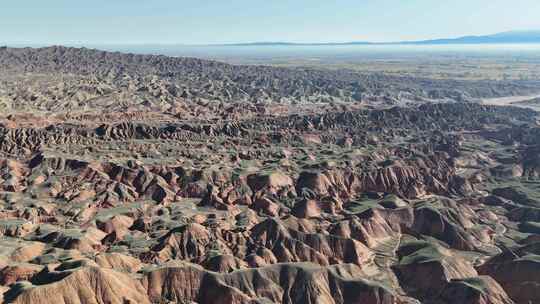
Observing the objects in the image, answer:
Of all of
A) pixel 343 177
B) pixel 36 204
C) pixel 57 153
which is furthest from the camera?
pixel 57 153

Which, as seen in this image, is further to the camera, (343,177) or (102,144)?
(102,144)

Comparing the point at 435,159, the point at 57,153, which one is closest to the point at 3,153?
the point at 57,153

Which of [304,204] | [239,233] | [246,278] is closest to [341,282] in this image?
[246,278]

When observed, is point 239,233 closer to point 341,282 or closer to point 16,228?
point 341,282

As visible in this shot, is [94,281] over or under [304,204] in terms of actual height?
over

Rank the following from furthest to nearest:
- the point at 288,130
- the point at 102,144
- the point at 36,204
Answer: the point at 288,130, the point at 102,144, the point at 36,204

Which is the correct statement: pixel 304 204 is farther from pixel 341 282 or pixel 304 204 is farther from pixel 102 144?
pixel 102 144
